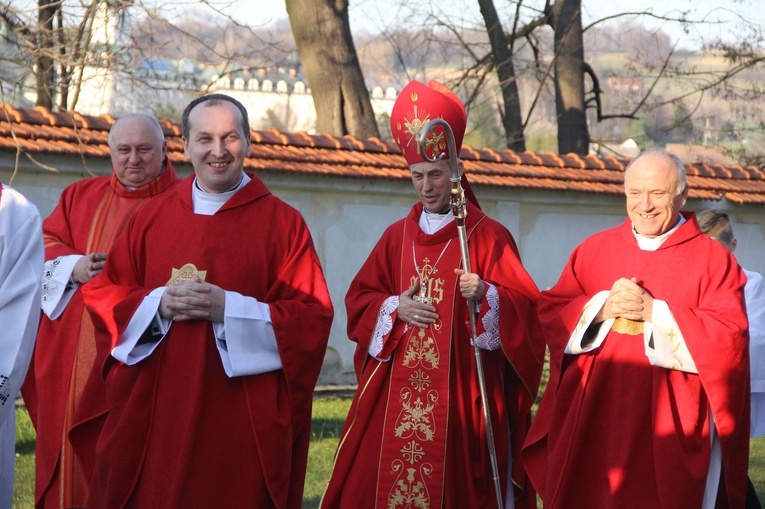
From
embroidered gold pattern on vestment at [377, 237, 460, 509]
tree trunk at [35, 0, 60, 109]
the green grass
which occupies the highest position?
tree trunk at [35, 0, 60, 109]

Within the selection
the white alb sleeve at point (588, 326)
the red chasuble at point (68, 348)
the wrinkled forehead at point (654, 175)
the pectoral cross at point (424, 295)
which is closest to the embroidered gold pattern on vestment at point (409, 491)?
the pectoral cross at point (424, 295)

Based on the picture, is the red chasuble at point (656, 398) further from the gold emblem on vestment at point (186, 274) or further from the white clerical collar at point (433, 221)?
the gold emblem on vestment at point (186, 274)

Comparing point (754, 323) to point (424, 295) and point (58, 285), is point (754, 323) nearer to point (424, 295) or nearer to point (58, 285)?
point (424, 295)

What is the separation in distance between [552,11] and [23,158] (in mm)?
10238

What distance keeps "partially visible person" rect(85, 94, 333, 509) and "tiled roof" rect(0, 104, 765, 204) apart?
15.0 ft

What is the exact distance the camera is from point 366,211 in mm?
11000

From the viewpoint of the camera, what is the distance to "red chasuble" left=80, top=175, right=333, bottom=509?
443 cm

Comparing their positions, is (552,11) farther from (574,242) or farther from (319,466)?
(319,466)

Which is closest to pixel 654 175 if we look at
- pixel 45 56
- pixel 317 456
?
pixel 317 456

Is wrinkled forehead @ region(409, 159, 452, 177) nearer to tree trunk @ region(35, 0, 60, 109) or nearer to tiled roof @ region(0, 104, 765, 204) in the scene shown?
tiled roof @ region(0, 104, 765, 204)

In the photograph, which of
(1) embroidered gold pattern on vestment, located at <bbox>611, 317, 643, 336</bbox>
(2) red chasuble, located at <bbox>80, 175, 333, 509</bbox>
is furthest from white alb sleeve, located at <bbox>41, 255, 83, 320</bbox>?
(1) embroidered gold pattern on vestment, located at <bbox>611, 317, 643, 336</bbox>

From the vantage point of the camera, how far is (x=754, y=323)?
5574 mm

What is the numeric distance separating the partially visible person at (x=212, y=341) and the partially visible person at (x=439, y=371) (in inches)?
26.3

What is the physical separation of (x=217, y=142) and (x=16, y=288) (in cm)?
105
